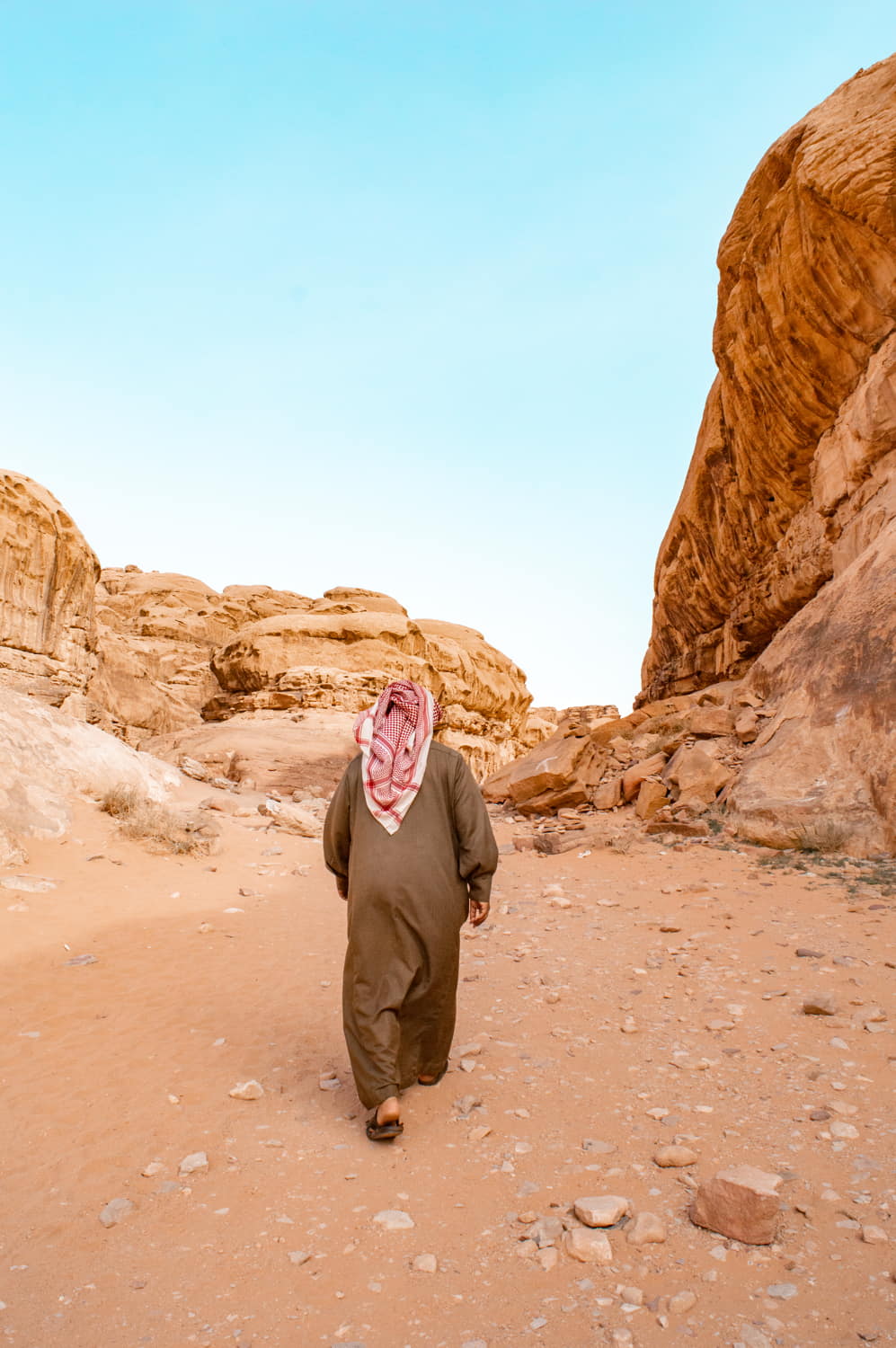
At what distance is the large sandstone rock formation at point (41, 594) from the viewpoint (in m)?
22.0

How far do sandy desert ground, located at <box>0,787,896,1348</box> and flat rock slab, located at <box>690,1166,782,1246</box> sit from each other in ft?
0.12

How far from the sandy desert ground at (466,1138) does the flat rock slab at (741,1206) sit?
0.12ft

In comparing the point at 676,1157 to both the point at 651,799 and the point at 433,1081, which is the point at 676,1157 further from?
the point at 651,799

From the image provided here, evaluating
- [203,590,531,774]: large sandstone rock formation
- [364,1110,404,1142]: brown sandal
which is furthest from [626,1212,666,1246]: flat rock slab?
[203,590,531,774]: large sandstone rock formation

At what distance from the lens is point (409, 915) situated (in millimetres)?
2807

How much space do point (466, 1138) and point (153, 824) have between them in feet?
18.9

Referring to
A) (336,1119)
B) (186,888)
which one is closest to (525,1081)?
(336,1119)

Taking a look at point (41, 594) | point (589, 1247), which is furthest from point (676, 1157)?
point (41, 594)

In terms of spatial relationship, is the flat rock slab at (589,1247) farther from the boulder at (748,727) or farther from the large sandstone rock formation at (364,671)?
the large sandstone rock formation at (364,671)

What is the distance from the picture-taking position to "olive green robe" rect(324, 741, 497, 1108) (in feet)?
9.00

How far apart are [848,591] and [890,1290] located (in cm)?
756

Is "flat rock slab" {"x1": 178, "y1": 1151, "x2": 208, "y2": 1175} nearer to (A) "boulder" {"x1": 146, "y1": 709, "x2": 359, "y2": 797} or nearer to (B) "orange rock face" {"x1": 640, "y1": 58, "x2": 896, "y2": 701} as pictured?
(B) "orange rock face" {"x1": 640, "y1": 58, "x2": 896, "y2": 701}

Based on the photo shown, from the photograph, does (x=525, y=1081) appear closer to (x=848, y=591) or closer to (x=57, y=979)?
(x=57, y=979)

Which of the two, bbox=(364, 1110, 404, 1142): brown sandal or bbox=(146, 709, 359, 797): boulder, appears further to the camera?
bbox=(146, 709, 359, 797): boulder
